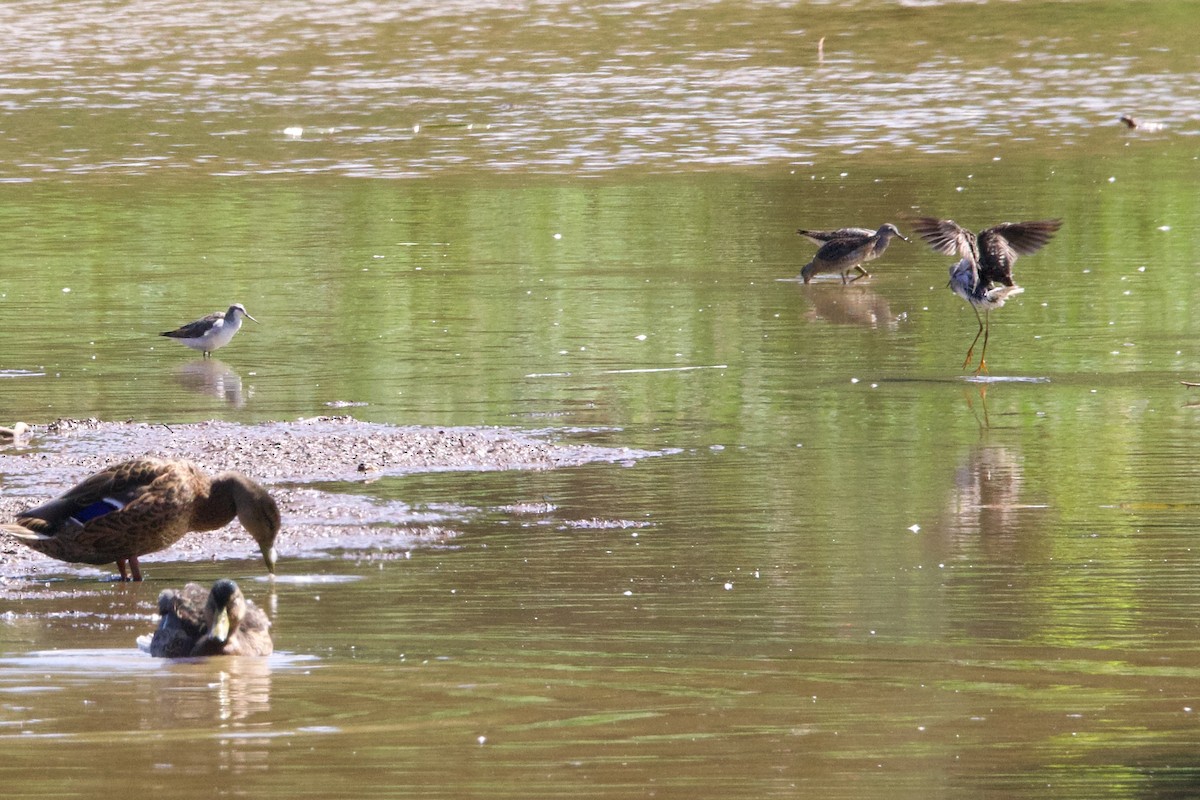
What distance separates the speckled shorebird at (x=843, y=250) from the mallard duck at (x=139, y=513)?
884cm

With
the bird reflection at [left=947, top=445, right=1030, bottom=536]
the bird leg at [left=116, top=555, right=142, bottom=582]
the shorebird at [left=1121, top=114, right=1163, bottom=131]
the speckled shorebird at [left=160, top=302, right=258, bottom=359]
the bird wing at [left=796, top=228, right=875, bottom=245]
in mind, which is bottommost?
the shorebird at [left=1121, top=114, right=1163, bottom=131]

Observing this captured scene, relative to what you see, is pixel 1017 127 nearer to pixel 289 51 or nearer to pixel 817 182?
pixel 817 182

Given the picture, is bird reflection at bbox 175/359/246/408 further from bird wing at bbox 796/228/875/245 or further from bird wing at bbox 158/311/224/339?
bird wing at bbox 796/228/875/245

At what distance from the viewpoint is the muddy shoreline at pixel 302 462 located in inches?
333

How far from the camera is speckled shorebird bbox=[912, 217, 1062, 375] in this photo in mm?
13281

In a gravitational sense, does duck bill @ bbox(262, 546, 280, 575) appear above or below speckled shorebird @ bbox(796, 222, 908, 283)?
above

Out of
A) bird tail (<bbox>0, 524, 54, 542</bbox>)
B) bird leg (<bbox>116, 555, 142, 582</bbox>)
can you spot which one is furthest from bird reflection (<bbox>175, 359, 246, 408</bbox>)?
bird tail (<bbox>0, 524, 54, 542</bbox>)

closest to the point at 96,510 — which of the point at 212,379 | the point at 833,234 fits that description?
the point at 212,379

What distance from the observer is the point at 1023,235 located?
13.5m

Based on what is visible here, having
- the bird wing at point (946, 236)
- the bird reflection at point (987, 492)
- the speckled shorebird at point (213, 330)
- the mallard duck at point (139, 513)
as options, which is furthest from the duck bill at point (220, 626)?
the bird wing at point (946, 236)

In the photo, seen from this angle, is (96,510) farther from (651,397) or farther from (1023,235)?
(1023,235)

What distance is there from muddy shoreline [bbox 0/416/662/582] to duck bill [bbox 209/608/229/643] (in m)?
1.43

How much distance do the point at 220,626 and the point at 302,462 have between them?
336cm

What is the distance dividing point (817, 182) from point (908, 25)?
11824mm
